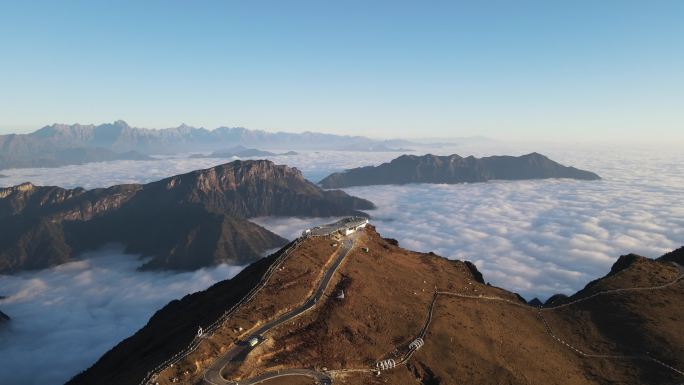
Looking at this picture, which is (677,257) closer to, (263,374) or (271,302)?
(271,302)

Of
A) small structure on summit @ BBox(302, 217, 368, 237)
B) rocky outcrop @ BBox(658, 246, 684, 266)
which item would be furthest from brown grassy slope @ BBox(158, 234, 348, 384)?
rocky outcrop @ BBox(658, 246, 684, 266)

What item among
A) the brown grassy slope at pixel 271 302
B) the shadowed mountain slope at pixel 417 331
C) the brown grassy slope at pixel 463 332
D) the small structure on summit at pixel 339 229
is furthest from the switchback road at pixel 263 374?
the small structure on summit at pixel 339 229

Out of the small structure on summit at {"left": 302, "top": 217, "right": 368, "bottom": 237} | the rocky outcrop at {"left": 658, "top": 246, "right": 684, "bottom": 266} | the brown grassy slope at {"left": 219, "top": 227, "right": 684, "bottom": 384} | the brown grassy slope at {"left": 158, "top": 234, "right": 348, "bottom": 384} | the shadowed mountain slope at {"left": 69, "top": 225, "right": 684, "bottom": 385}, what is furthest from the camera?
the rocky outcrop at {"left": 658, "top": 246, "right": 684, "bottom": 266}

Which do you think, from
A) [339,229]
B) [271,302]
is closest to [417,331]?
[271,302]

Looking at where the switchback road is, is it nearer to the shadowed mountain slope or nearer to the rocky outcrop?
the shadowed mountain slope

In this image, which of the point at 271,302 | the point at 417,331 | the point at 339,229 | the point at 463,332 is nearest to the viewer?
the point at 271,302

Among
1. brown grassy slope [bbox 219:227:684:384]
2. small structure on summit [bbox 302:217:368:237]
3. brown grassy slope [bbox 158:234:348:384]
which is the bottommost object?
brown grassy slope [bbox 219:227:684:384]

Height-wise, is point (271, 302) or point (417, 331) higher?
point (271, 302)

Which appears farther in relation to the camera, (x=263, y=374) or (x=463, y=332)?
(x=463, y=332)

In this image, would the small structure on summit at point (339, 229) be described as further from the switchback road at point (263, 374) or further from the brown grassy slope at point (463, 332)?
the switchback road at point (263, 374)

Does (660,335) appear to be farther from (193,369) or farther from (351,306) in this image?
(193,369)

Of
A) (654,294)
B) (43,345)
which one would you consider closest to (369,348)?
(654,294)
